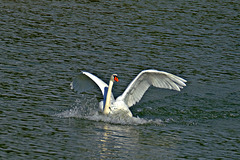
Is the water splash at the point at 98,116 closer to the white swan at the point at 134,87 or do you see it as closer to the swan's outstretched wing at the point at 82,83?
the white swan at the point at 134,87

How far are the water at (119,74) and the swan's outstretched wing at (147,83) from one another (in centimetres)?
57

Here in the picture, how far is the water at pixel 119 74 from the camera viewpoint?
1241cm

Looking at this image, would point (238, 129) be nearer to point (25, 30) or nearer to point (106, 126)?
point (106, 126)

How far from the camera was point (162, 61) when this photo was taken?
2014 cm

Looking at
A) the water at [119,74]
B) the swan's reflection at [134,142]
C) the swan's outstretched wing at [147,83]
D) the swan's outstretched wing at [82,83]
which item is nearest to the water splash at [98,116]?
the water at [119,74]

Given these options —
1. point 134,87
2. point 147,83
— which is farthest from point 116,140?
point 147,83

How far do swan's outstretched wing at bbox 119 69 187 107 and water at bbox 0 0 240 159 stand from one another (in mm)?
569

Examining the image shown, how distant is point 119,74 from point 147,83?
319cm

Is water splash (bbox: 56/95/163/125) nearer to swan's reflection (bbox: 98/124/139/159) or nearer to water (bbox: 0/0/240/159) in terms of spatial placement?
water (bbox: 0/0/240/159)

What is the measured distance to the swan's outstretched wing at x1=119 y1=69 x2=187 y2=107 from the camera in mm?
14675

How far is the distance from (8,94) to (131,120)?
3.82m

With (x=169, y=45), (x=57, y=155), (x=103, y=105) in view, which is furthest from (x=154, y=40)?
(x=57, y=155)

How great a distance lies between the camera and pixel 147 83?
15.5 meters

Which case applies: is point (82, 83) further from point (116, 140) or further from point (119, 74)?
point (116, 140)
